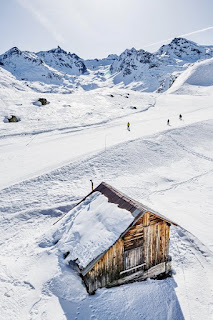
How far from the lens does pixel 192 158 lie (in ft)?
93.5

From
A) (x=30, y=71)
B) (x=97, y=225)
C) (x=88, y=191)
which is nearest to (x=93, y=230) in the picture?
(x=97, y=225)

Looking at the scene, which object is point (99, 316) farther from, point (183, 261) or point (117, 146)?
point (117, 146)

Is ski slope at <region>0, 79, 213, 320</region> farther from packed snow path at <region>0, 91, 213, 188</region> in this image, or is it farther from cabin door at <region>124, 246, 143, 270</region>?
cabin door at <region>124, 246, 143, 270</region>

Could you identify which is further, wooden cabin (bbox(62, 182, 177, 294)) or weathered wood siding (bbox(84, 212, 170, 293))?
weathered wood siding (bbox(84, 212, 170, 293))

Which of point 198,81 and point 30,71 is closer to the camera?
point 198,81

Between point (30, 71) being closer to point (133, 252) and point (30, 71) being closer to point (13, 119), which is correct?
point (13, 119)

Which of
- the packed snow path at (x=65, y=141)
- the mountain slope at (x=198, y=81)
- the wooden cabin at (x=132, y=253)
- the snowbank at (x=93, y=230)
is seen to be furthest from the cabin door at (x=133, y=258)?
the mountain slope at (x=198, y=81)

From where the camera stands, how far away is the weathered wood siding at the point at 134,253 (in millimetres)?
10531

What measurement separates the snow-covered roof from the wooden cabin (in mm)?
47

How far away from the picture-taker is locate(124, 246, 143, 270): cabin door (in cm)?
1122

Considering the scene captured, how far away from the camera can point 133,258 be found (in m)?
11.4

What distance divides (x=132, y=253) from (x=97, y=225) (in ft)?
7.62

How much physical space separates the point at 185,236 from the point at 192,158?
1512 cm

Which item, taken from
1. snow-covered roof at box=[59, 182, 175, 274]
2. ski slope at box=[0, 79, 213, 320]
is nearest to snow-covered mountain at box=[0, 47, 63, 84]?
ski slope at box=[0, 79, 213, 320]
